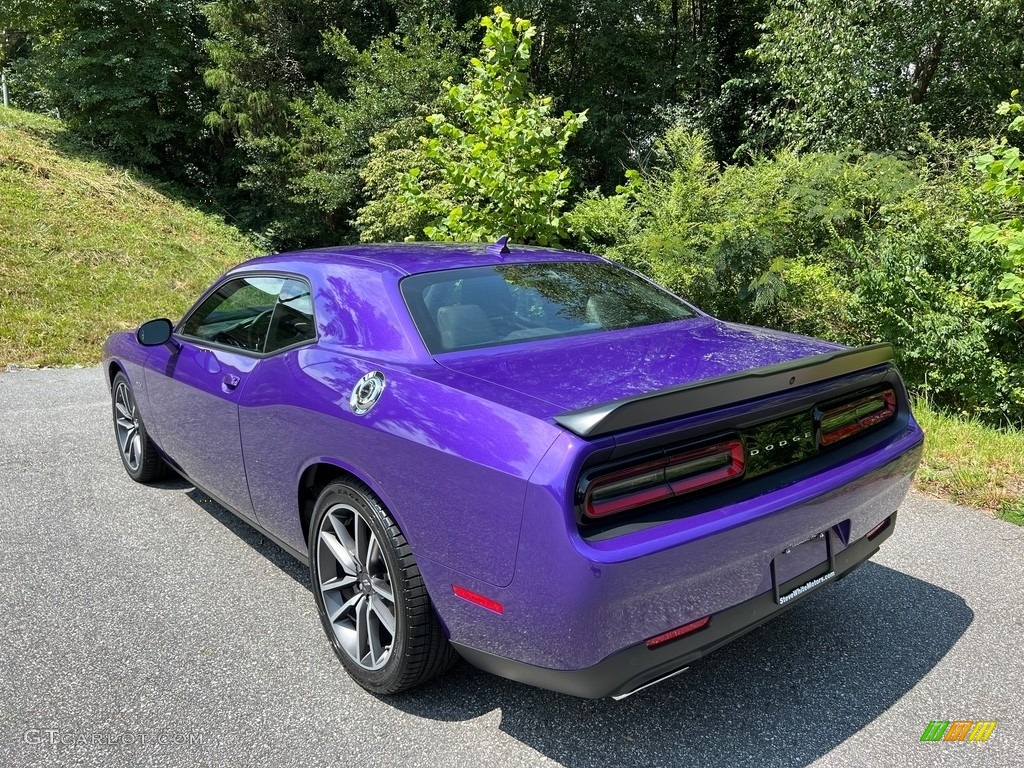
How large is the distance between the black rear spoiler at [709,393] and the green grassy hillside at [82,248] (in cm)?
960

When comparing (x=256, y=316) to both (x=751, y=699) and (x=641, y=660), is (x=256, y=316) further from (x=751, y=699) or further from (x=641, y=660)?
(x=751, y=699)

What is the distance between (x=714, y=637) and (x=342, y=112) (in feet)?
52.6

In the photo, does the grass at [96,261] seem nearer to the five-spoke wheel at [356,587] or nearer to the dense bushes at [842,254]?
the dense bushes at [842,254]

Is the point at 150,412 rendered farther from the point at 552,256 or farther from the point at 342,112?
the point at 342,112

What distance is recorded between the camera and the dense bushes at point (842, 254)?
5.57 meters

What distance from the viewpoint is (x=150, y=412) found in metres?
4.21

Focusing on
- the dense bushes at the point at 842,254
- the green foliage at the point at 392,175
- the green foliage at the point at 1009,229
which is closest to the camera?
the green foliage at the point at 1009,229

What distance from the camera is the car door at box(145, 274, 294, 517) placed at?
3.25m

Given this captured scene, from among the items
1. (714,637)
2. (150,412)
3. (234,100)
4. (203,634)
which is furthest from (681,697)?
(234,100)

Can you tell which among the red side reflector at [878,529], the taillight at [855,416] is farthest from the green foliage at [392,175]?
the red side reflector at [878,529]

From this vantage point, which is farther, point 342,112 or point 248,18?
point 248,18

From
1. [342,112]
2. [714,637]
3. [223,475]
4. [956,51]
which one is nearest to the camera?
[714,637]

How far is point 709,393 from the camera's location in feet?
6.83

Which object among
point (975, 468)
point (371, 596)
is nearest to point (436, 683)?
point (371, 596)
